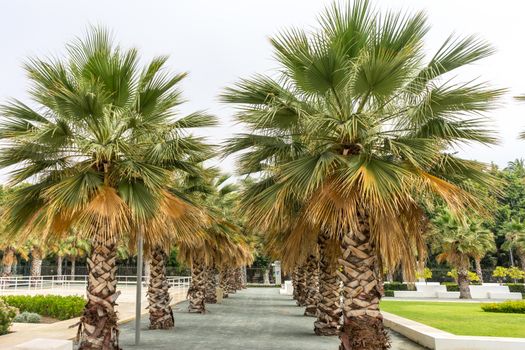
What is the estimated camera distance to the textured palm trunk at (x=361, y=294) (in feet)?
23.1

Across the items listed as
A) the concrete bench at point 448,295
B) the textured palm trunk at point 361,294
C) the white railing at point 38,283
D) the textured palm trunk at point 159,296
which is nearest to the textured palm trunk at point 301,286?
the white railing at point 38,283

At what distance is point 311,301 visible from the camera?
19.2 m

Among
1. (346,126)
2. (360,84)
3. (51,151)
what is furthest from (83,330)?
(360,84)

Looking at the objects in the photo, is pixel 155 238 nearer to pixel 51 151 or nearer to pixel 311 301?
pixel 51 151

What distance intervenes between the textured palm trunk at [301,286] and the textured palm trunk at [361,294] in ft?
53.8

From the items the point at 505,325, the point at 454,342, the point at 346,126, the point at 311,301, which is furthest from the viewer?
the point at 311,301

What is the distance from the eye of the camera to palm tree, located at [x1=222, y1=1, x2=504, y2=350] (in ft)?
21.9

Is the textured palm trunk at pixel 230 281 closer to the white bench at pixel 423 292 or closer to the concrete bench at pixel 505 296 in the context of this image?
the white bench at pixel 423 292

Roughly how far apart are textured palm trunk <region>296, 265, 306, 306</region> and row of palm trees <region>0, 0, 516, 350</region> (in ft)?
51.5

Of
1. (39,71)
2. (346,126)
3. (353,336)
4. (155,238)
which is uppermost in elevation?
(39,71)

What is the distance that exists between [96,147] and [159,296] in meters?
7.78

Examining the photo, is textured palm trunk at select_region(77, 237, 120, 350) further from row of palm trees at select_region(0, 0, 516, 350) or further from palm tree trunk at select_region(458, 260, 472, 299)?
palm tree trunk at select_region(458, 260, 472, 299)

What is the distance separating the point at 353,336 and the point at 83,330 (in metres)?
4.72

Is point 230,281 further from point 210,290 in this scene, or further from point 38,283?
point 38,283
